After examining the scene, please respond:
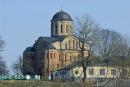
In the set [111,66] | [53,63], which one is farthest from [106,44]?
[53,63]

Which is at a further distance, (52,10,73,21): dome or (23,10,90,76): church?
(52,10,73,21): dome

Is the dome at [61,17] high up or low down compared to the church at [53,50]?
up

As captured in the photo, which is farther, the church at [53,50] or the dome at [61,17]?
the dome at [61,17]

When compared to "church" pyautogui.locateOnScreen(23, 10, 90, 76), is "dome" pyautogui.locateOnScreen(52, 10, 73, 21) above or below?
above

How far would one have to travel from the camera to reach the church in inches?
4690

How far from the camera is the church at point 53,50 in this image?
119125 mm

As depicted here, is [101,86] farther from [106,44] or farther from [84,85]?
[106,44]

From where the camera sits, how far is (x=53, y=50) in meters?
121

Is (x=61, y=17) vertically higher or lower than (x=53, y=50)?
higher

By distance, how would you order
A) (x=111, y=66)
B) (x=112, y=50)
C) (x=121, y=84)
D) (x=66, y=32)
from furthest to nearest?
(x=66, y=32)
(x=112, y=50)
(x=111, y=66)
(x=121, y=84)

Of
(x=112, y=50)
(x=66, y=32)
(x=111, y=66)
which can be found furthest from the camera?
(x=66, y=32)

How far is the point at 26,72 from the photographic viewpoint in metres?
120

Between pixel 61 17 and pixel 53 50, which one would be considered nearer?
pixel 53 50

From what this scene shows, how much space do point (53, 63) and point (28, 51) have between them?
11475mm
